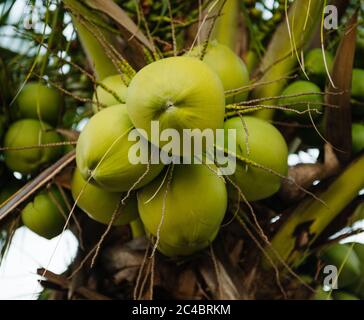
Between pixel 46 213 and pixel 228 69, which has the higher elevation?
pixel 228 69

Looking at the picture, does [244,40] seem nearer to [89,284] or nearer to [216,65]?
[216,65]

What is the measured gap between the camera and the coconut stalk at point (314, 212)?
6.05ft

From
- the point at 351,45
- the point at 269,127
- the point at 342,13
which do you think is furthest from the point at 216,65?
the point at 342,13

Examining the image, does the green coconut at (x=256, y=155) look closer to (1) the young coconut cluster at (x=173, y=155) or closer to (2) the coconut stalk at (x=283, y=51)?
(1) the young coconut cluster at (x=173, y=155)

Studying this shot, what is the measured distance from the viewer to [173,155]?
1.37 m

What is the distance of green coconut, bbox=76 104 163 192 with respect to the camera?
1.37 m

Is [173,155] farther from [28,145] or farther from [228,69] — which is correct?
[28,145]

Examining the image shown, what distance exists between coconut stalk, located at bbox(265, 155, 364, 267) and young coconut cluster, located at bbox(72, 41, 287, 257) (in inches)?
11.8

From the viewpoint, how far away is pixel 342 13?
1.96m

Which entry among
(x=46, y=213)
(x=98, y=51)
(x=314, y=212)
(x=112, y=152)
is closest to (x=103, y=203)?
(x=112, y=152)

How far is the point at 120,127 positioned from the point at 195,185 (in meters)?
0.20

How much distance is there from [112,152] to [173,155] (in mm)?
126

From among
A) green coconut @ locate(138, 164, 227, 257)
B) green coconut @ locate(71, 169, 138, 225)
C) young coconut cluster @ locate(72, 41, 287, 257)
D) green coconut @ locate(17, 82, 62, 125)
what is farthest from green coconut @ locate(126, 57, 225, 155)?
green coconut @ locate(17, 82, 62, 125)

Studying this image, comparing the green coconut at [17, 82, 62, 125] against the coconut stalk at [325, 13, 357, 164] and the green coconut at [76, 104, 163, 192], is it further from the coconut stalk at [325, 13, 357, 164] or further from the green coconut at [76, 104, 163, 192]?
the coconut stalk at [325, 13, 357, 164]
